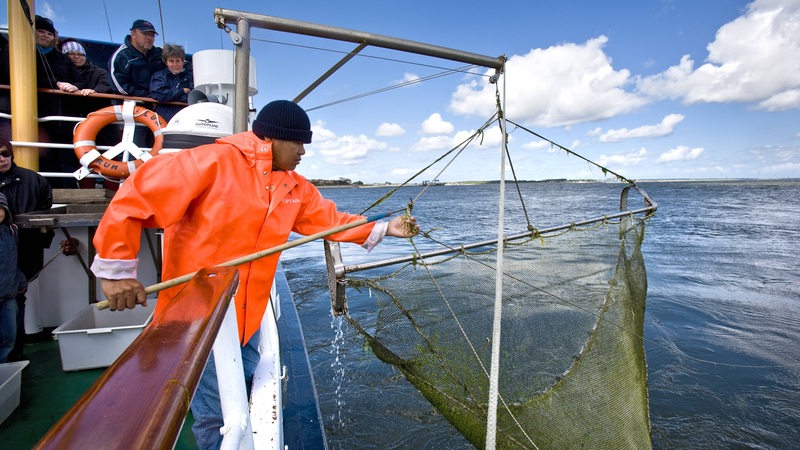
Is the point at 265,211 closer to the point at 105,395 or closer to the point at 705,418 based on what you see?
the point at 105,395

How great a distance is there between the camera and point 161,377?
2.33 feet

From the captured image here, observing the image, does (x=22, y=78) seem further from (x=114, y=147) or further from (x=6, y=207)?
(x=6, y=207)

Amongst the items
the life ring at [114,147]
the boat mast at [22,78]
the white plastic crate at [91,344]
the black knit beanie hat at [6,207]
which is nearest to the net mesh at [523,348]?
the white plastic crate at [91,344]

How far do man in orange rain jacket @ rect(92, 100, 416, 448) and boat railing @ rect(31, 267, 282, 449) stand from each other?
31.5 inches

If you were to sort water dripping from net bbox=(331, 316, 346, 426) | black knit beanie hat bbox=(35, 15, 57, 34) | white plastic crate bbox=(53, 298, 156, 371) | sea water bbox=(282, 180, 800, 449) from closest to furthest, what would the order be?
white plastic crate bbox=(53, 298, 156, 371)
sea water bbox=(282, 180, 800, 449)
water dripping from net bbox=(331, 316, 346, 426)
black knit beanie hat bbox=(35, 15, 57, 34)

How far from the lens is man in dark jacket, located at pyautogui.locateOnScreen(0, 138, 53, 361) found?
3.77m

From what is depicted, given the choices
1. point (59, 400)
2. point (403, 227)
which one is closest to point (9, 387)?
point (59, 400)

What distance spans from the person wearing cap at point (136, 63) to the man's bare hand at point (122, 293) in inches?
207

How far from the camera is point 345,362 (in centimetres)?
598

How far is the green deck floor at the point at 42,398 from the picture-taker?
3162 mm

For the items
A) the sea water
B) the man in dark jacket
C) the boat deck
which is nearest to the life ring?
the man in dark jacket

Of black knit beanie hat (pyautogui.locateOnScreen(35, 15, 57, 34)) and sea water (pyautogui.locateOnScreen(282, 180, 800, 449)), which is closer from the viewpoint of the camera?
sea water (pyautogui.locateOnScreen(282, 180, 800, 449))

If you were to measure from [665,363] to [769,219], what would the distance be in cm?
2550

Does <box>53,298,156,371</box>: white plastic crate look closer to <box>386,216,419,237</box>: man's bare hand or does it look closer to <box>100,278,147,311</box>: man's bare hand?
<box>100,278,147,311</box>: man's bare hand
